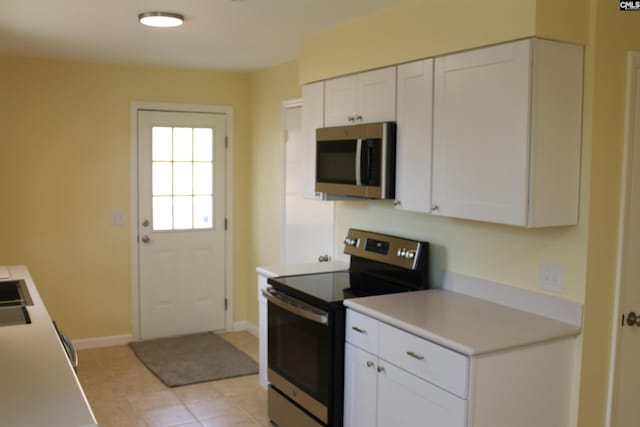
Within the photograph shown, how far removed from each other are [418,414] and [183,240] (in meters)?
3.44

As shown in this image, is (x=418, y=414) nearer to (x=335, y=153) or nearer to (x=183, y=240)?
(x=335, y=153)

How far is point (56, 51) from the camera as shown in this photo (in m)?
4.57

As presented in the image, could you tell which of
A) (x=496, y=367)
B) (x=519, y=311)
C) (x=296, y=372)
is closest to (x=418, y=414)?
(x=496, y=367)

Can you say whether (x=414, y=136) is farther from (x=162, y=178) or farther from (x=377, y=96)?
(x=162, y=178)

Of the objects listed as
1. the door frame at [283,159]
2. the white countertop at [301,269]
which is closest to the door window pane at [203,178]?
the door frame at [283,159]

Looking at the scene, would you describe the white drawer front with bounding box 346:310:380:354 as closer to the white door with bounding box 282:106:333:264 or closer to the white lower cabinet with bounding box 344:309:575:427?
the white lower cabinet with bounding box 344:309:575:427

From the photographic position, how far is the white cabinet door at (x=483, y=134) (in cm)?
244

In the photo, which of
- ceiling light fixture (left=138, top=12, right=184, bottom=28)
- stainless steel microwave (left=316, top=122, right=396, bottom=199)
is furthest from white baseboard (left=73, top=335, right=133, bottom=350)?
ceiling light fixture (left=138, top=12, right=184, bottom=28)

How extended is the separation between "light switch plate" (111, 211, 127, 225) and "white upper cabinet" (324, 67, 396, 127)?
242cm

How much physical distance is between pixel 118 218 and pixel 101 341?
1068 millimetres

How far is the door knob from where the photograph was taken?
269 cm

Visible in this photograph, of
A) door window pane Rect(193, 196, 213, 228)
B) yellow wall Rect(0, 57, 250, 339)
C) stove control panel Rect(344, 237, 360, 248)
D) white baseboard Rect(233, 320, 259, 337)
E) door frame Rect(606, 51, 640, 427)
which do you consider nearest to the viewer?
door frame Rect(606, 51, 640, 427)

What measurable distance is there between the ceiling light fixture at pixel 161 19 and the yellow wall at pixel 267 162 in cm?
146

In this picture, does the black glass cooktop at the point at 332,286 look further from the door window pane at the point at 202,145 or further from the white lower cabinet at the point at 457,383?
the door window pane at the point at 202,145
